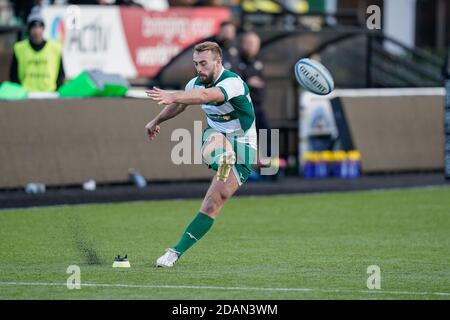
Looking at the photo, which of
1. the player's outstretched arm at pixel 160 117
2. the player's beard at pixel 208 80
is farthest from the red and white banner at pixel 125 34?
the player's beard at pixel 208 80

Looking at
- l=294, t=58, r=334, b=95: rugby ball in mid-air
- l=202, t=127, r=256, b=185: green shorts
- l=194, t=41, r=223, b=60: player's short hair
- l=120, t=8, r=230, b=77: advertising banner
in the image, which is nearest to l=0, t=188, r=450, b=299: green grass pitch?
l=202, t=127, r=256, b=185: green shorts

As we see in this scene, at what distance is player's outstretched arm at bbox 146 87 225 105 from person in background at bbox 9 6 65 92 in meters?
9.38

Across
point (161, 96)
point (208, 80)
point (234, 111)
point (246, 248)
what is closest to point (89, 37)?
point (246, 248)

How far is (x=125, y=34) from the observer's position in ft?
81.6

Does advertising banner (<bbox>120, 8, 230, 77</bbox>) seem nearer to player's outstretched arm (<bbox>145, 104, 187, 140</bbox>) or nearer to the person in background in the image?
the person in background

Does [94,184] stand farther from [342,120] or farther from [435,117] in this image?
[435,117]

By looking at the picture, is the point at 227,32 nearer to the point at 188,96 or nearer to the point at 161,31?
the point at 161,31

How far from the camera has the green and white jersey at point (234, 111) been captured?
40.2 ft

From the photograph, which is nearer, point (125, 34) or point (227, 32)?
point (227, 32)

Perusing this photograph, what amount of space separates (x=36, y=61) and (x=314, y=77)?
27.8ft

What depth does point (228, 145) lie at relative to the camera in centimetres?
1251

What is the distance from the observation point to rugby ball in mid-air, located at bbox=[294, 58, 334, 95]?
13266mm

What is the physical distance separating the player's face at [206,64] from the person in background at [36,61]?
897 cm

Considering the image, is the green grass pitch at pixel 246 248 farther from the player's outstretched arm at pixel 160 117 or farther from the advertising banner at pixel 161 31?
the advertising banner at pixel 161 31
